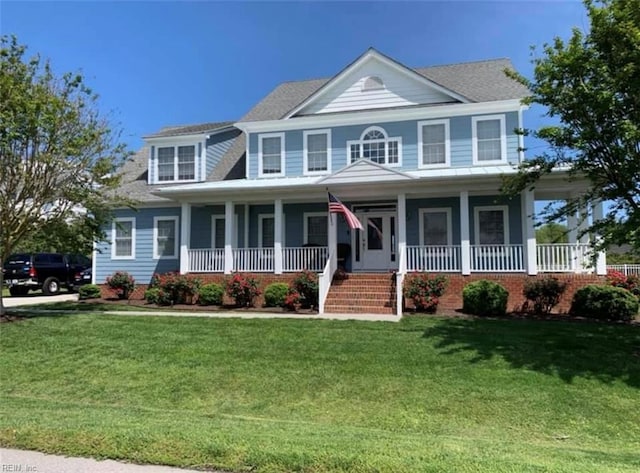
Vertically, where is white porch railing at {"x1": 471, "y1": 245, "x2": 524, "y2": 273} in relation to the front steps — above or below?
above

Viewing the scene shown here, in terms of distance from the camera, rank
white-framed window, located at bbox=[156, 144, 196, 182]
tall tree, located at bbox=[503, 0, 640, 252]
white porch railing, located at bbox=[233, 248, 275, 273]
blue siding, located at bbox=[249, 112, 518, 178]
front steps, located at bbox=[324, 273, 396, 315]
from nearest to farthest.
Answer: tall tree, located at bbox=[503, 0, 640, 252] → front steps, located at bbox=[324, 273, 396, 315] → blue siding, located at bbox=[249, 112, 518, 178] → white porch railing, located at bbox=[233, 248, 275, 273] → white-framed window, located at bbox=[156, 144, 196, 182]

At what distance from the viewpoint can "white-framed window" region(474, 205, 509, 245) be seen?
1594 cm

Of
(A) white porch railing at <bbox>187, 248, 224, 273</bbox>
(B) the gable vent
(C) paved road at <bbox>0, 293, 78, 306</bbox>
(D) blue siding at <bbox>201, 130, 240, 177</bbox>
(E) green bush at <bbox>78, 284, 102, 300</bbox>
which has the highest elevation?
(B) the gable vent

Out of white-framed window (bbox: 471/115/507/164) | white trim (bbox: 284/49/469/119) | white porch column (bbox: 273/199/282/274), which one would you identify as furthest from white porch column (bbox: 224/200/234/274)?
white-framed window (bbox: 471/115/507/164)

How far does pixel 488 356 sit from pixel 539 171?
444 cm

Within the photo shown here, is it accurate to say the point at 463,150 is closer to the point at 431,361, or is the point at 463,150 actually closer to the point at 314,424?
the point at 431,361

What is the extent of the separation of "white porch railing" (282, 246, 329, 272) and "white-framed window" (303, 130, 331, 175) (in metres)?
3.19

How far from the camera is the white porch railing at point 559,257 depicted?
45.4ft

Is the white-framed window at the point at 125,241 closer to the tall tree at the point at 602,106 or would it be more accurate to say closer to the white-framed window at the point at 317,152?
the white-framed window at the point at 317,152

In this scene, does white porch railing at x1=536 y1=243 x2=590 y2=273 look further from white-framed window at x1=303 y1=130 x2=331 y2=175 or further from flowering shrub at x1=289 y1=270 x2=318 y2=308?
white-framed window at x1=303 y1=130 x2=331 y2=175

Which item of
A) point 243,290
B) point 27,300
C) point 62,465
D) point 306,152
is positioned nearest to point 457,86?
point 306,152

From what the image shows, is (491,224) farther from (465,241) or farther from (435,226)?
(465,241)

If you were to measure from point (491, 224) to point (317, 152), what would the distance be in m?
6.78

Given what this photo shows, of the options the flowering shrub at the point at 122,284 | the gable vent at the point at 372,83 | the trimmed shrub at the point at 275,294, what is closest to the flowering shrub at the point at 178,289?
the flowering shrub at the point at 122,284
